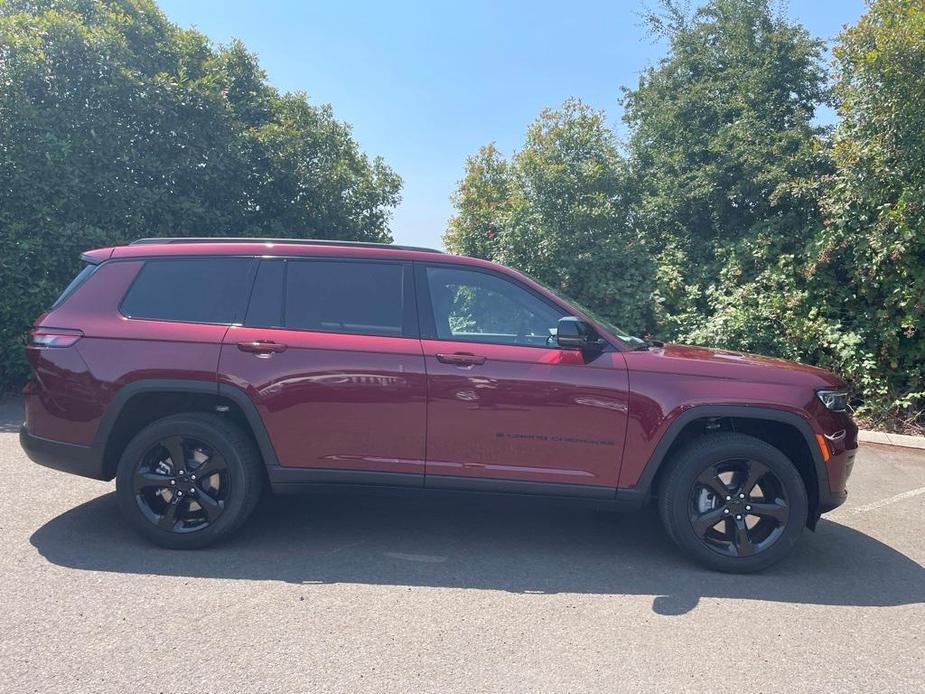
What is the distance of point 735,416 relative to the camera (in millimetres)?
4012

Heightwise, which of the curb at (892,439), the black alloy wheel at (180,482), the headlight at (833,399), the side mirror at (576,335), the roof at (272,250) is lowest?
the curb at (892,439)

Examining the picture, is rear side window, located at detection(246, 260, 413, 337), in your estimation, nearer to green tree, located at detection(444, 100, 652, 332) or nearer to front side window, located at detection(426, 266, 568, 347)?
front side window, located at detection(426, 266, 568, 347)

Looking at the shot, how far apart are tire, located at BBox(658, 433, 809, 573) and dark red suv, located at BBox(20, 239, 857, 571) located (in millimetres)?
12

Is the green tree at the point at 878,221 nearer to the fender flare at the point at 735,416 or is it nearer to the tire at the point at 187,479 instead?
the fender flare at the point at 735,416

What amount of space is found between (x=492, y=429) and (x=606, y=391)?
2.31 ft

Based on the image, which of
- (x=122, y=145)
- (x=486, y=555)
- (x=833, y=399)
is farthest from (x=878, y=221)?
(x=122, y=145)

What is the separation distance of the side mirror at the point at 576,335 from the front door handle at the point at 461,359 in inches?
19.0

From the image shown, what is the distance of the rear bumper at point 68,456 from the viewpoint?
163 inches

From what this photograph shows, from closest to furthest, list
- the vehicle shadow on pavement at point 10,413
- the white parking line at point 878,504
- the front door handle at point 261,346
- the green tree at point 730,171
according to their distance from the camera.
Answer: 1. the front door handle at point 261,346
2. the white parking line at point 878,504
3. the vehicle shadow on pavement at point 10,413
4. the green tree at point 730,171

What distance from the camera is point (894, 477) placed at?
641 centimetres

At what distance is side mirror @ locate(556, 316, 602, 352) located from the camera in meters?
3.91

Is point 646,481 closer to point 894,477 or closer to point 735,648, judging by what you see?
point 735,648

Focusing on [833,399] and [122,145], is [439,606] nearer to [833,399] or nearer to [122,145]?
[833,399]

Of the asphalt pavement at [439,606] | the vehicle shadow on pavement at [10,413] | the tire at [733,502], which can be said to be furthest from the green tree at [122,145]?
the tire at [733,502]
